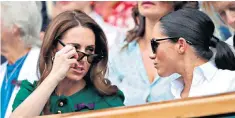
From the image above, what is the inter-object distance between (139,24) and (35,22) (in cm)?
70

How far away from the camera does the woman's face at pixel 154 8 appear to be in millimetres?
4094

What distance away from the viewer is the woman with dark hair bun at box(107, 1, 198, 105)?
400 cm

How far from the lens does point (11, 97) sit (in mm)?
4289

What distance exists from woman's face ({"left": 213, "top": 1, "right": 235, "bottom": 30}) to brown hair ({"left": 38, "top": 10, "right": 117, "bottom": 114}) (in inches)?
31.4

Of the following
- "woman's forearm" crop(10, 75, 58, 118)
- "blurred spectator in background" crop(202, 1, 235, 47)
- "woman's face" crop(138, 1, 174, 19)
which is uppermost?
"woman's face" crop(138, 1, 174, 19)

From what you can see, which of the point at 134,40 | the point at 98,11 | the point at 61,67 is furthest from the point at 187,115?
the point at 98,11

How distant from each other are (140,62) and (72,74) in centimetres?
49

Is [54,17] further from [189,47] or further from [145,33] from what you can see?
[189,47]

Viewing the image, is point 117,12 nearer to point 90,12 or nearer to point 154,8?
point 90,12

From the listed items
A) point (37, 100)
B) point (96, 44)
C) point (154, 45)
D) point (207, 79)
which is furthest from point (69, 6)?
point (207, 79)

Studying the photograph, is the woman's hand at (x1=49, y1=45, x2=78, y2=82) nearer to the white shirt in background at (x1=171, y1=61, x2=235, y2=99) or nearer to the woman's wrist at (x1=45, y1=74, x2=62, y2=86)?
the woman's wrist at (x1=45, y1=74, x2=62, y2=86)

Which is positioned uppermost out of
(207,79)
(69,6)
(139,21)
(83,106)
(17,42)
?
(69,6)

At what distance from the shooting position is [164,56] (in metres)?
3.77

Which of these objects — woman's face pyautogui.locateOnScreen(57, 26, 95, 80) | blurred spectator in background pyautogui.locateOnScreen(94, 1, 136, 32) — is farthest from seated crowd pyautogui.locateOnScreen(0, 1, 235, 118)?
blurred spectator in background pyautogui.locateOnScreen(94, 1, 136, 32)
